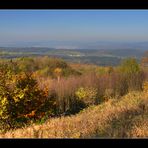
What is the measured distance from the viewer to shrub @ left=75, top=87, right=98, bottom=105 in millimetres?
18647

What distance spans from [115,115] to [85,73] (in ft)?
55.1

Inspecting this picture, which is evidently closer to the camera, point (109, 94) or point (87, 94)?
point (109, 94)

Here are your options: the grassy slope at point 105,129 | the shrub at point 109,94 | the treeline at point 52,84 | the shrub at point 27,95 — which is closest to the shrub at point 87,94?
the treeline at point 52,84

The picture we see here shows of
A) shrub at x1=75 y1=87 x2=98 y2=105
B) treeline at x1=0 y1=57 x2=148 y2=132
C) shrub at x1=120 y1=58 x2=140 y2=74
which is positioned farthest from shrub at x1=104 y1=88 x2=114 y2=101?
shrub at x1=120 y1=58 x2=140 y2=74

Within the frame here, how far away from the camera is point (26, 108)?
22.0m

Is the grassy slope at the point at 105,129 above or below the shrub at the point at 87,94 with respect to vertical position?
above

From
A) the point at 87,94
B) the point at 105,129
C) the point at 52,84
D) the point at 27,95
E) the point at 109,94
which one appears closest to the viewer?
the point at 105,129

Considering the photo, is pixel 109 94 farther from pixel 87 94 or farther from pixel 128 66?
pixel 128 66

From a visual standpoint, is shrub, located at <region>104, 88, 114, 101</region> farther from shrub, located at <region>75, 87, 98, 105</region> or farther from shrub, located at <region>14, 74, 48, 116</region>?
shrub, located at <region>14, 74, 48, 116</region>

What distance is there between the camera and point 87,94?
20.5 m

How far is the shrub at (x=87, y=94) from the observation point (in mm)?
18647

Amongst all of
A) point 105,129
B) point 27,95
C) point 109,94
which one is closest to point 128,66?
point 109,94

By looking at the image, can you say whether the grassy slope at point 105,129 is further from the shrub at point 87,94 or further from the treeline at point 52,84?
the treeline at point 52,84
